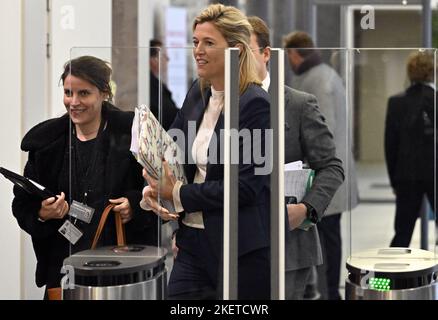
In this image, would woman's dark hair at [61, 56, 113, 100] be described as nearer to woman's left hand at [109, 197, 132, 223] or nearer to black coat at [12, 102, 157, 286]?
black coat at [12, 102, 157, 286]

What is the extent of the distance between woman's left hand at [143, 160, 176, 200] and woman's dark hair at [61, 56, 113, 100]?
305 millimetres

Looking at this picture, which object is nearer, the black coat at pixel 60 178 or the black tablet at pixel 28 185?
the black coat at pixel 60 178

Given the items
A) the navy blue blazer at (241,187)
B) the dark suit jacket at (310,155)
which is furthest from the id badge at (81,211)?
the dark suit jacket at (310,155)

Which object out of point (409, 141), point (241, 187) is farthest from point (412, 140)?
point (241, 187)

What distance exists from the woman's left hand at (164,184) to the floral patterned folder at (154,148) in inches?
0.5

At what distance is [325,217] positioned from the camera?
10.3ft

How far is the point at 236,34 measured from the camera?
9.52ft

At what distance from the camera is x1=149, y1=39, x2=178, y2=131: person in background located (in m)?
2.97

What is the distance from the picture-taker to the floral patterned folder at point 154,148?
2895 mm

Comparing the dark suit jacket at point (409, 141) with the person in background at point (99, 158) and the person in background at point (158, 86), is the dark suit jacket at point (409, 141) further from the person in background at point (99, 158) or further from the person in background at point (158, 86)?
the person in background at point (99, 158)

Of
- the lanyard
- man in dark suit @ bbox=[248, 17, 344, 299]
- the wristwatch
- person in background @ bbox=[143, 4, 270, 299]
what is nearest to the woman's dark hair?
the lanyard

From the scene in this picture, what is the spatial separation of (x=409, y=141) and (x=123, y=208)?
3.67ft

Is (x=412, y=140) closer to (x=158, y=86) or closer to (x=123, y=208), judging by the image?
(x=158, y=86)
